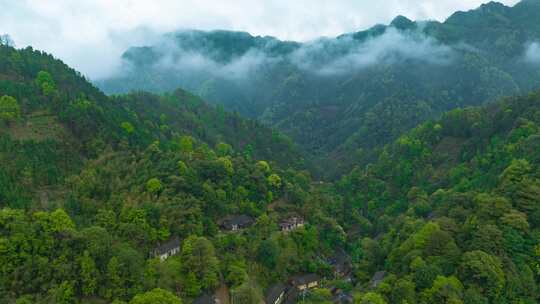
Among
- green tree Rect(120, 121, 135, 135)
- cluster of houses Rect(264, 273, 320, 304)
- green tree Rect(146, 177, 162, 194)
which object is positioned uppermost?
green tree Rect(120, 121, 135, 135)

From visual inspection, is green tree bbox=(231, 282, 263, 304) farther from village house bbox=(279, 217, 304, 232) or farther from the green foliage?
the green foliage

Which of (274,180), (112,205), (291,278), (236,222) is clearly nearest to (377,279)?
(291,278)

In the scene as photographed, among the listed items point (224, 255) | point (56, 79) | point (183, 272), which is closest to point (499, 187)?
point (224, 255)

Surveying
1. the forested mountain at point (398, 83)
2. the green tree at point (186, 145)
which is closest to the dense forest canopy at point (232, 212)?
the green tree at point (186, 145)

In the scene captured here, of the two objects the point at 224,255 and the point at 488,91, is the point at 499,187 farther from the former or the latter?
the point at 488,91

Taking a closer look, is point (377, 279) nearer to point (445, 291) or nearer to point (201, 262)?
point (445, 291)

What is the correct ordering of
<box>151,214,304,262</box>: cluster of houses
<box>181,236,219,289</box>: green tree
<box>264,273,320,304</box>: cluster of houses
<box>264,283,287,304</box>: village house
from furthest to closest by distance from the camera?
<box>264,273,320,304</box>: cluster of houses
<box>264,283,287,304</box>: village house
<box>151,214,304,262</box>: cluster of houses
<box>181,236,219,289</box>: green tree

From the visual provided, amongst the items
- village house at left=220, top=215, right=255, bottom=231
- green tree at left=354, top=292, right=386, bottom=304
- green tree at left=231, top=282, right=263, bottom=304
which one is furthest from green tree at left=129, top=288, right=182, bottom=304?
village house at left=220, top=215, right=255, bottom=231
